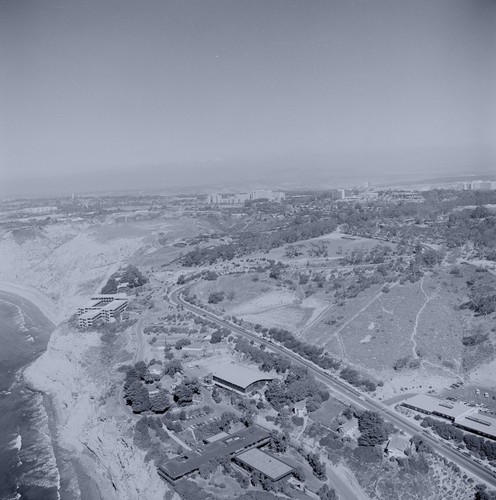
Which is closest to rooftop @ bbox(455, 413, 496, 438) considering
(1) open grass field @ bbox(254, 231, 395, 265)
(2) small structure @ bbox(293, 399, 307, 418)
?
(2) small structure @ bbox(293, 399, 307, 418)

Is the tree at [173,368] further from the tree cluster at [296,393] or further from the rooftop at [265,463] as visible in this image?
the rooftop at [265,463]

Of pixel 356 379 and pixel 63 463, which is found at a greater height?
pixel 356 379

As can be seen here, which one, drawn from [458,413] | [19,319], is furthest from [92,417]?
[19,319]

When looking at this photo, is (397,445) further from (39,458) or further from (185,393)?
(39,458)

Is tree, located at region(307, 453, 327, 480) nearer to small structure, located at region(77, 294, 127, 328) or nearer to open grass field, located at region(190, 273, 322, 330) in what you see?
open grass field, located at region(190, 273, 322, 330)

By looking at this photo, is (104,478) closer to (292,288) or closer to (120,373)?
(120,373)

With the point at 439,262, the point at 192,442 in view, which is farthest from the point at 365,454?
the point at 439,262

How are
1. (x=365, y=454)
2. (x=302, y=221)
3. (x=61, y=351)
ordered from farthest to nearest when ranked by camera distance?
(x=302, y=221) → (x=61, y=351) → (x=365, y=454)
